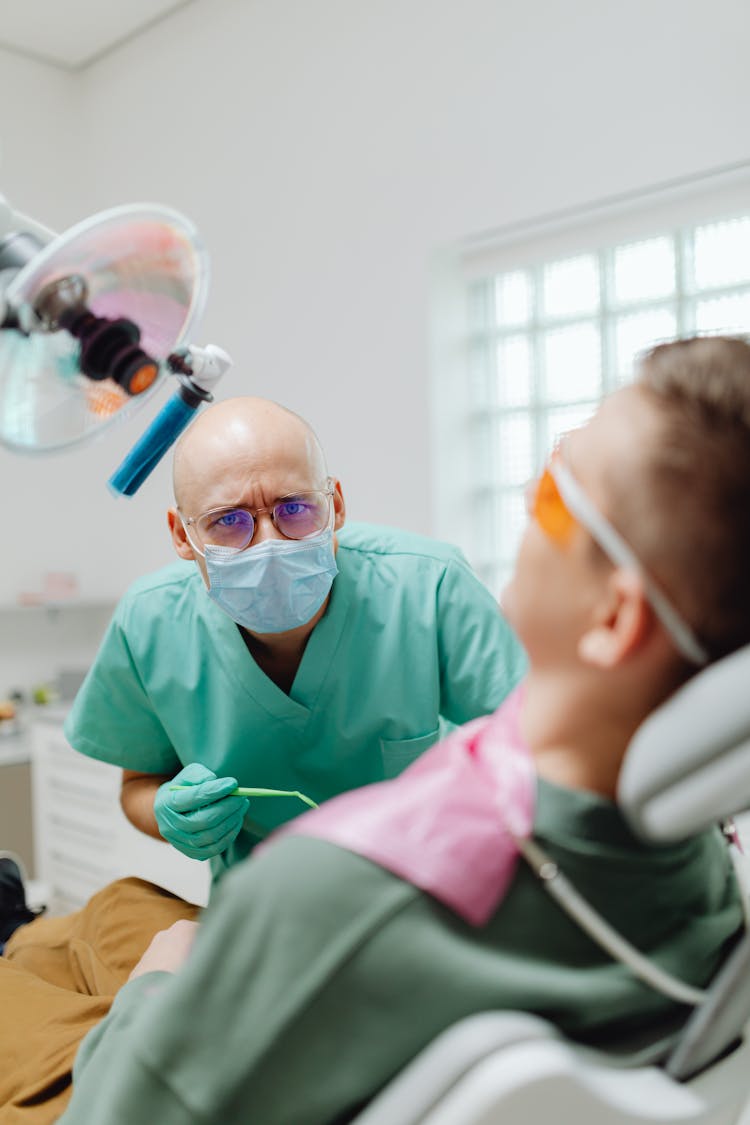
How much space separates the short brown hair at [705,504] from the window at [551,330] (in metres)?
2.34

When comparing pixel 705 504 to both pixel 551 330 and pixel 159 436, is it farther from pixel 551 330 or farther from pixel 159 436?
pixel 551 330

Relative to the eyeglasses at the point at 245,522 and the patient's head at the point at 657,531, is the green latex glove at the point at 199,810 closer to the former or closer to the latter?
the eyeglasses at the point at 245,522

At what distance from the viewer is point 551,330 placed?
11.2 ft

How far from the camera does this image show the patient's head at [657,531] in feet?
2.39

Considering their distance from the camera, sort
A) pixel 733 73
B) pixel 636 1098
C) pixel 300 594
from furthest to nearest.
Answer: pixel 733 73
pixel 300 594
pixel 636 1098

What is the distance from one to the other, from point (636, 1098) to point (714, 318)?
2.61 m

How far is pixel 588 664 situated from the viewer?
2.57ft

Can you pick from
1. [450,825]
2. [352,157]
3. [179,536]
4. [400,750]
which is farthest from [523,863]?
[352,157]

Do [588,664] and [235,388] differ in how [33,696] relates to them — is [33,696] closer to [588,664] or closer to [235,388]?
[235,388]

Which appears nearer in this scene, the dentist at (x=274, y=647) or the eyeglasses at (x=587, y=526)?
the eyeglasses at (x=587, y=526)

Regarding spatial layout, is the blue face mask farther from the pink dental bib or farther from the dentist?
the pink dental bib

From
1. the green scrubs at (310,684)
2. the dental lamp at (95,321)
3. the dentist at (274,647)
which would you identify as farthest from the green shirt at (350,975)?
the green scrubs at (310,684)

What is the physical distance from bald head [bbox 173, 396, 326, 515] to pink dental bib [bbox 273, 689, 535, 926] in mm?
896

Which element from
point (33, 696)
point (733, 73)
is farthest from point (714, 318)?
point (33, 696)
